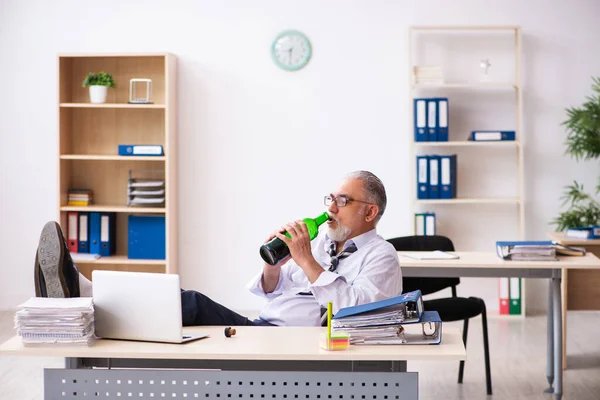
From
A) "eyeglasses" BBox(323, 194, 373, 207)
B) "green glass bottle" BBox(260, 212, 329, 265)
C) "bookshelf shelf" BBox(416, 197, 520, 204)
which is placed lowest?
"green glass bottle" BBox(260, 212, 329, 265)

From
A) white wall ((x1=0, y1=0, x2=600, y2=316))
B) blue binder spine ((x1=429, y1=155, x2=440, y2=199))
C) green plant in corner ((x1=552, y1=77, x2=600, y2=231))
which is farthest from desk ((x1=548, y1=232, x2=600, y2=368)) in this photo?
white wall ((x1=0, y1=0, x2=600, y2=316))

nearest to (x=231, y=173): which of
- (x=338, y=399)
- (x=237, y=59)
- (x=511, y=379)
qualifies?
(x=237, y=59)

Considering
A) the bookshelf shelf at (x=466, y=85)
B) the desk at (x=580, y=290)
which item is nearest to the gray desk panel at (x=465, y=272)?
the desk at (x=580, y=290)

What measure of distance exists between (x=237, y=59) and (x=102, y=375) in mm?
3989

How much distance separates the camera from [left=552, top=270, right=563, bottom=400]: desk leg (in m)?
3.86

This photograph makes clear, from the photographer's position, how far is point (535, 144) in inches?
238

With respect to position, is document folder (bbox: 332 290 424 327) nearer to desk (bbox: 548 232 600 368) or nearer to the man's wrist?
the man's wrist

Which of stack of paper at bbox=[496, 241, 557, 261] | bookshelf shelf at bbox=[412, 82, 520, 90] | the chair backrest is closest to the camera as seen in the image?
stack of paper at bbox=[496, 241, 557, 261]

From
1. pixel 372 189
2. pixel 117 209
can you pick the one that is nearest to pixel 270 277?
pixel 372 189

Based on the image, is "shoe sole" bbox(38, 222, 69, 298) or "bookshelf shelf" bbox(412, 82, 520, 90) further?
"bookshelf shelf" bbox(412, 82, 520, 90)

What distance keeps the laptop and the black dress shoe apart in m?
0.18

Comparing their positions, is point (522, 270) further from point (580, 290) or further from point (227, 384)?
point (227, 384)

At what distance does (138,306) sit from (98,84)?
3.74 meters

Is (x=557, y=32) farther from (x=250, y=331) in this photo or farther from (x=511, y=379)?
(x=250, y=331)
